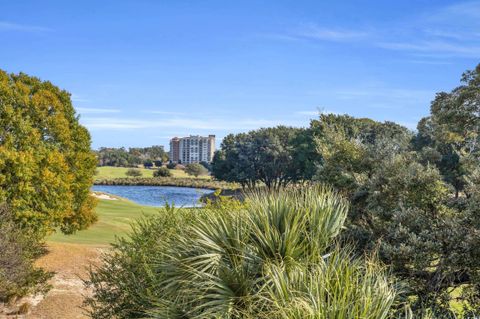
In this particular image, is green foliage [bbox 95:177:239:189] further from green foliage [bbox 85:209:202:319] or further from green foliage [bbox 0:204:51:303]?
green foliage [bbox 85:209:202:319]

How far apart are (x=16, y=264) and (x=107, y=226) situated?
1965 centimetres

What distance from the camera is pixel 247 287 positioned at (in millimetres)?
7164

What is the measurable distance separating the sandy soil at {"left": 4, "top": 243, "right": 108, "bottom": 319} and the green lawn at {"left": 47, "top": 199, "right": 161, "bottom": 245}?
9.89 ft

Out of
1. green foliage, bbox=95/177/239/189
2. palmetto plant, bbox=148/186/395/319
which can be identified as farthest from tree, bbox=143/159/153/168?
palmetto plant, bbox=148/186/395/319

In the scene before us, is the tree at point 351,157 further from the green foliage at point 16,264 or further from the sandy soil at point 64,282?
the green foliage at point 16,264

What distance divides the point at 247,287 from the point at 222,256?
0.92 meters

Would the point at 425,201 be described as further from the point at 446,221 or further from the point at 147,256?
the point at 147,256

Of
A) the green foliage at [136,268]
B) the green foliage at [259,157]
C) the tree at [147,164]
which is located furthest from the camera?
the tree at [147,164]

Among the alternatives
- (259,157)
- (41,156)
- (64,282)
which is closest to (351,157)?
(41,156)

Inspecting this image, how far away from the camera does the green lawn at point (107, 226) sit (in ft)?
93.7

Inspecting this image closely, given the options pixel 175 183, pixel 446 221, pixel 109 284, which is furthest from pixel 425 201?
pixel 175 183

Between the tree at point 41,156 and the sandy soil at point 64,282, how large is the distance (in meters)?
1.70

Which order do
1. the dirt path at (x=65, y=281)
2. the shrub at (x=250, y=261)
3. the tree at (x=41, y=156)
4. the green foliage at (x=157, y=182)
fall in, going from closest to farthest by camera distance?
the shrub at (x=250, y=261)
the dirt path at (x=65, y=281)
the tree at (x=41, y=156)
the green foliage at (x=157, y=182)

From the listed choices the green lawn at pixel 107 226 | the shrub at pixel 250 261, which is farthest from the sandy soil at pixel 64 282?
the shrub at pixel 250 261
